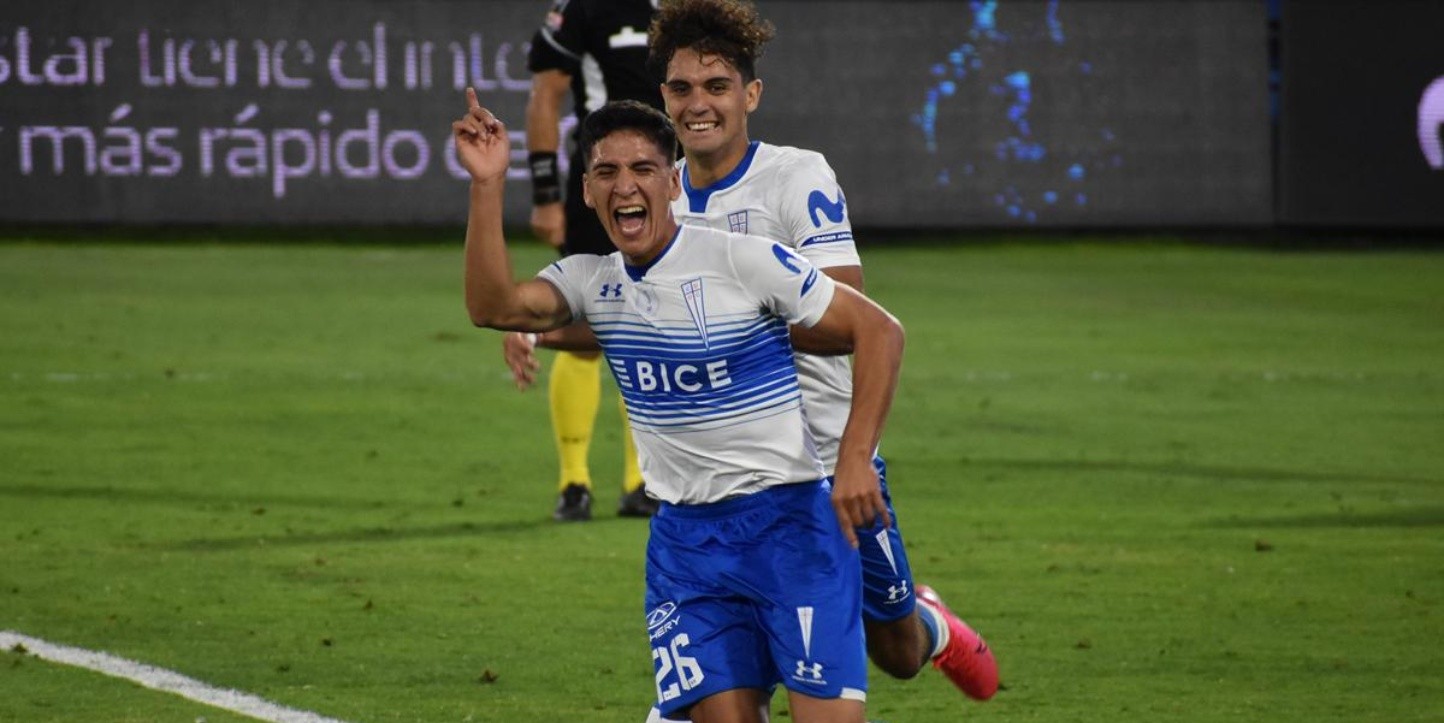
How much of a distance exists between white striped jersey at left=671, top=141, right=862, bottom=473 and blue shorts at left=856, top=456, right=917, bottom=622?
175 mm

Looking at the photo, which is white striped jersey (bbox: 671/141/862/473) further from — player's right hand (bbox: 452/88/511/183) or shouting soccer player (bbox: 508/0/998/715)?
player's right hand (bbox: 452/88/511/183)

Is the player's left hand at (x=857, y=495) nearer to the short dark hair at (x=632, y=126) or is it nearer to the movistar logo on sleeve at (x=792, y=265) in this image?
the movistar logo on sleeve at (x=792, y=265)

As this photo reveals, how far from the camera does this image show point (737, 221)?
5.65m

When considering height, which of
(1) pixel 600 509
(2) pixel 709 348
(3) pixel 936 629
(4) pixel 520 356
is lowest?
(1) pixel 600 509

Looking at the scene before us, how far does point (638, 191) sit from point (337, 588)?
3.58m

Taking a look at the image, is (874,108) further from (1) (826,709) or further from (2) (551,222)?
(1) (826,709)

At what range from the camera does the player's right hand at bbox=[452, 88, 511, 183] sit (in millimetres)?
4730

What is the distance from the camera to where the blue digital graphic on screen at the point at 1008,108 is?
866 inches

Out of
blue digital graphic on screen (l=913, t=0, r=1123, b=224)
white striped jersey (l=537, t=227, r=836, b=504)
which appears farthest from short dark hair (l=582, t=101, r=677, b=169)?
blue digital graphic on screen (l=913, t=0, r=1123, b=224)

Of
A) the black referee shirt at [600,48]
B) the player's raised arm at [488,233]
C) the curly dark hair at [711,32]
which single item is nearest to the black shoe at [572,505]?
the black referee shirt at [600,48]

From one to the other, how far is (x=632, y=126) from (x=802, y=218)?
0.80 meters

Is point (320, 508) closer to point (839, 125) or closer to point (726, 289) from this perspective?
point (726, 289)

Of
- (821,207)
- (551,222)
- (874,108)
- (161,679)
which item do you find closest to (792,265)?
(821,207)

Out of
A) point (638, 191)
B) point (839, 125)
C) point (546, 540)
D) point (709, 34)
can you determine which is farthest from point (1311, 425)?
Result: point (839, 125)
